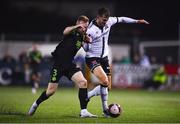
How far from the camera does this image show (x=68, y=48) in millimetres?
14953

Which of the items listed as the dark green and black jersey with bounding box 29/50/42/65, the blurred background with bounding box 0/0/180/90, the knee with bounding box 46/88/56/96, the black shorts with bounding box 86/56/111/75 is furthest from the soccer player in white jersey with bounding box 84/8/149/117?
the dark green and black jersey with bounding box 29/50/42/65

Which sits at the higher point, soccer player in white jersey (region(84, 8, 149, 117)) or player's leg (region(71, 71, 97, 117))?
soccer player in white jersey (region(84, 8, 149, 117))

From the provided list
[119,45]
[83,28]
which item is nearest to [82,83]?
→ [83,28]

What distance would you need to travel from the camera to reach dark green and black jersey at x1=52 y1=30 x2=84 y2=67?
1496cm

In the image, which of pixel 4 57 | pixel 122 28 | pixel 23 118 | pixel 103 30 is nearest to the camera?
pixel 23 118

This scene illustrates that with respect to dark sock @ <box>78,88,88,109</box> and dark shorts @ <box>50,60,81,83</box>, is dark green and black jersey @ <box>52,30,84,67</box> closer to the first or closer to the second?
dark shorts @ <box>50,60,81,83</box>

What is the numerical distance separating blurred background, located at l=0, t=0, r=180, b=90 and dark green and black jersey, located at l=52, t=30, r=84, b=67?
31.2 feet

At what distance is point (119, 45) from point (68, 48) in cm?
2019

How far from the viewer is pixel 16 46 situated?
110 feet

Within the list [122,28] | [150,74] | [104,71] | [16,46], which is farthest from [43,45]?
[104,71]

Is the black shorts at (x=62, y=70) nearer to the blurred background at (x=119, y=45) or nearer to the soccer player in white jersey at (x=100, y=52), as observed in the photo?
the soccer player in white jersey at (x=100, y=52)

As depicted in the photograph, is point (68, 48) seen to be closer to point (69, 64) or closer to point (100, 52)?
point (69, 64)

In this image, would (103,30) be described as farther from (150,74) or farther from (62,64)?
(150,74)

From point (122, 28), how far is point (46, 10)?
235 inches
